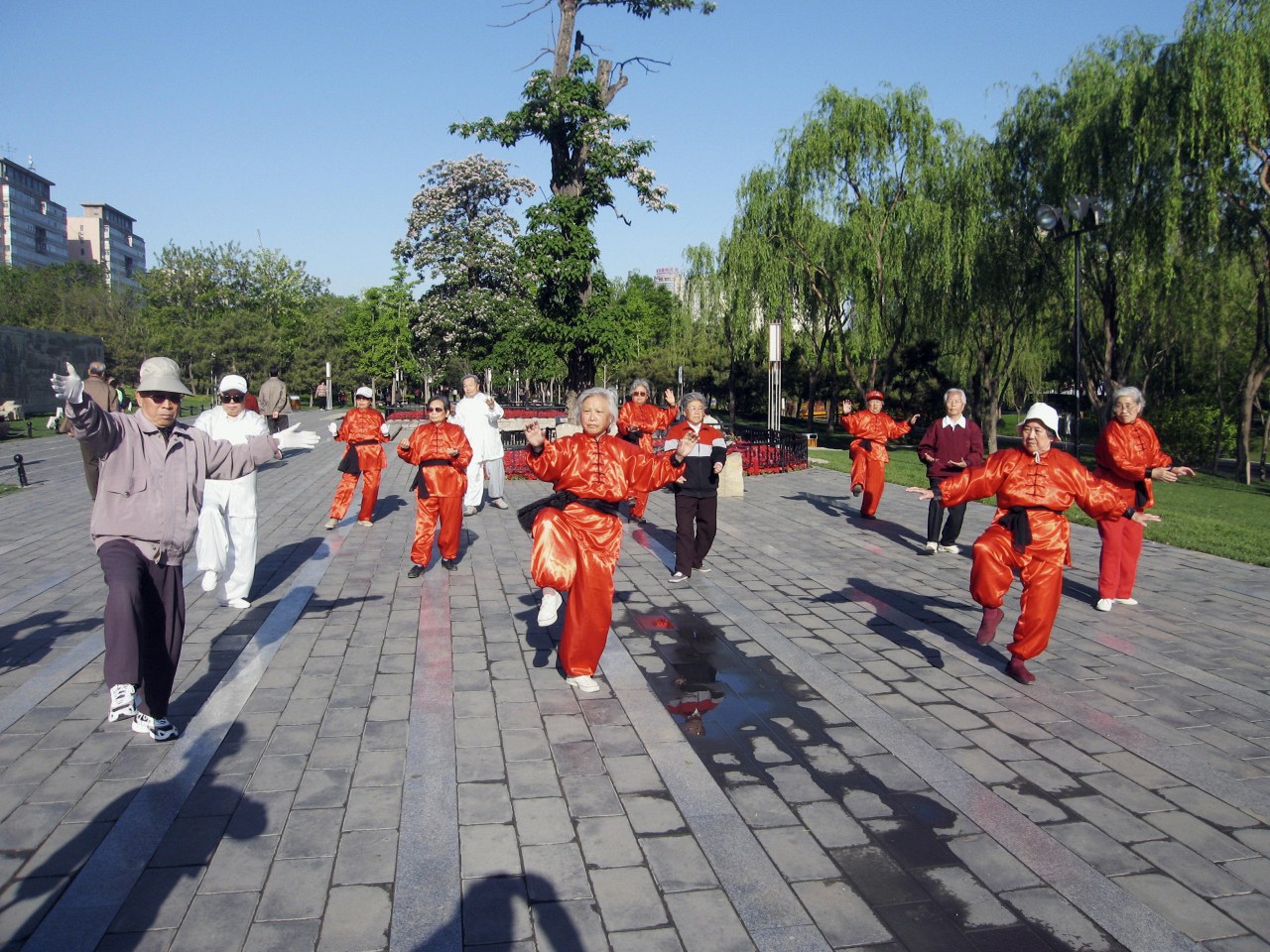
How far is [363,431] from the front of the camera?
12.1 meters

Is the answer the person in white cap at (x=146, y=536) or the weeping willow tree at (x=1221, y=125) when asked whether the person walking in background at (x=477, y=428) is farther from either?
the weeping willow tree at (x=1221, y=125)

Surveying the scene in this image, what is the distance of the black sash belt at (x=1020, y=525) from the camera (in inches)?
240

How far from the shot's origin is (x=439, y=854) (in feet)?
12.4

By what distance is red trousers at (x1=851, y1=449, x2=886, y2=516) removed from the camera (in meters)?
12.8

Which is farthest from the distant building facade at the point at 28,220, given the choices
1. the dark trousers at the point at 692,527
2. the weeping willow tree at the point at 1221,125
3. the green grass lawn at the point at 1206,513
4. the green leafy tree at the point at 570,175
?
the dark trousers at the point at 692,527

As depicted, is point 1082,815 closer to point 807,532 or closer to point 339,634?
point 339,634

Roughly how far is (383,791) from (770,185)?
27.5 meters

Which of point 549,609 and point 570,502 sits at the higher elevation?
point 570,502

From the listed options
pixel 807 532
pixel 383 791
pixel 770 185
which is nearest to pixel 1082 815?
pixel 383 791

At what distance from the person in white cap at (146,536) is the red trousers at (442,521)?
14.4 feet

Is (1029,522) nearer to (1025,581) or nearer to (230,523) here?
(1025,581)

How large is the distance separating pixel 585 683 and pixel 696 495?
3.68 metres

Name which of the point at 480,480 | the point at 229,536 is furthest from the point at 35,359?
the point at 229,536

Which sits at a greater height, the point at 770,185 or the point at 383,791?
the point at 770,185
